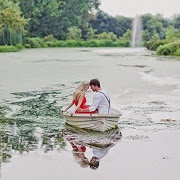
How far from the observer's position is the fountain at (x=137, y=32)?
89625 mm

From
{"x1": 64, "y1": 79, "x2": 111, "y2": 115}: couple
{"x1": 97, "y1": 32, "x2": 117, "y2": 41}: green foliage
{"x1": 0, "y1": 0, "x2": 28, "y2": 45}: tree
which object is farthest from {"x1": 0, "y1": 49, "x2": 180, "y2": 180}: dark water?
{"x1": 97, "y1": 32, "x2": 117, "y2": 41}: green foliage

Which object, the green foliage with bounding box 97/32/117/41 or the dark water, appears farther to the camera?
the green foliage with bounding box 97/32/117/41

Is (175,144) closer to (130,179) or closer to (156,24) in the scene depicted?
(130,179)

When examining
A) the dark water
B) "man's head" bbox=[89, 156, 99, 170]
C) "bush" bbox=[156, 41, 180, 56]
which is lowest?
"bush" bbox=[156, 41, 180, 56]

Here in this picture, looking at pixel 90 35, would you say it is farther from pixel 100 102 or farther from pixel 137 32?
pixel 100 102

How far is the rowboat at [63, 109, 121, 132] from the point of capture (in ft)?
30.9

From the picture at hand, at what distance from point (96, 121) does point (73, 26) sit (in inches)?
3113

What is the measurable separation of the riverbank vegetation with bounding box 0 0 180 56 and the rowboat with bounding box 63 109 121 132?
46521 millimetres

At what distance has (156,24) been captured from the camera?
317 ft

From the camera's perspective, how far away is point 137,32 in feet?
312

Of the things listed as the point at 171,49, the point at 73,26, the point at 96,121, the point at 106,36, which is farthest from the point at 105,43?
the point at 96,121

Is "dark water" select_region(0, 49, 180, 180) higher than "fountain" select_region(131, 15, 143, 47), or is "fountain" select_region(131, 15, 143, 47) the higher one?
"dark water" select_region(0, 49, 180, 180)

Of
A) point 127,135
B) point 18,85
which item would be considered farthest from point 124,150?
point 18,85

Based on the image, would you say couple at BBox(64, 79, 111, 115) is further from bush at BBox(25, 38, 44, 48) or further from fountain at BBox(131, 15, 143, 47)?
fountain at BBox(131, 15, 143, 47)
